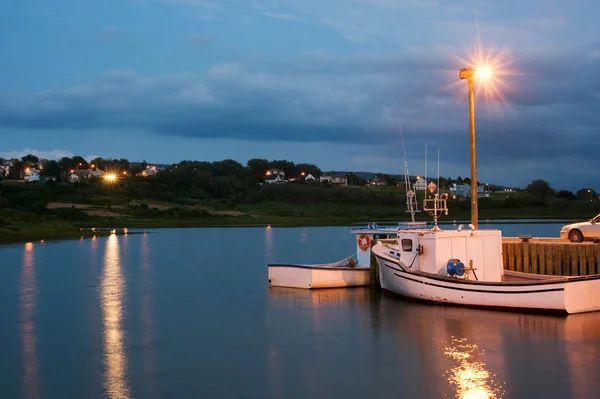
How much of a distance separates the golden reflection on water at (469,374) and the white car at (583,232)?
11145mm

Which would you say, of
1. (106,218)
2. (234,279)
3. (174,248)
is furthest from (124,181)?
(234,279)

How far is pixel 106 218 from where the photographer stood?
110938 millimetres

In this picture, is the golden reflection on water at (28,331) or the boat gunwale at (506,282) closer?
the golden reflection on water at (28,331)

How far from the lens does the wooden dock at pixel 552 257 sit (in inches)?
1064

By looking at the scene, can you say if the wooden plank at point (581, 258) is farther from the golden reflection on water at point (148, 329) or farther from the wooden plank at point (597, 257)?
the golden reflection on water at point (148, 329)

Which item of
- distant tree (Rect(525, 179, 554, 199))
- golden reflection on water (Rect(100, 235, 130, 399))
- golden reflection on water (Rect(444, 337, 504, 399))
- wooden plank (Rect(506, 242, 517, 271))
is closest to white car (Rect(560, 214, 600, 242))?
wooden plank (Rect(506, 242, 517, 271))

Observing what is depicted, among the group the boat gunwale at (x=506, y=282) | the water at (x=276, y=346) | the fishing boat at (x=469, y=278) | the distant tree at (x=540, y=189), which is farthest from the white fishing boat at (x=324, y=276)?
the distant tree at (x=540, y=189)

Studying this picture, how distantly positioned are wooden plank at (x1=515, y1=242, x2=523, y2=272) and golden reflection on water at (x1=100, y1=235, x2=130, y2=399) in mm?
15885

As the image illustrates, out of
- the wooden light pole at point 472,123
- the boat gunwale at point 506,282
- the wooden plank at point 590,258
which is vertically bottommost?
the boat gunwale at point 506,282

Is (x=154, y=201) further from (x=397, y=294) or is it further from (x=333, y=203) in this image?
(x=397, y=294)

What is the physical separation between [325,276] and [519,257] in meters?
8.34

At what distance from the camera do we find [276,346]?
70.1 feet

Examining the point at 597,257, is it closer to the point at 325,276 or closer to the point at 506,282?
the point at 506,282

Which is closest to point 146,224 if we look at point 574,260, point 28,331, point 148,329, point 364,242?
point 364,242
